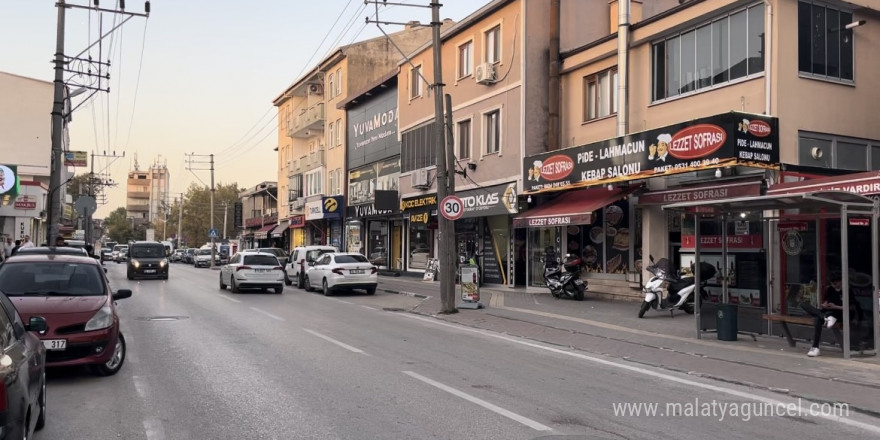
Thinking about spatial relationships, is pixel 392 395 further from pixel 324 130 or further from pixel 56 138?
pixel 324 130

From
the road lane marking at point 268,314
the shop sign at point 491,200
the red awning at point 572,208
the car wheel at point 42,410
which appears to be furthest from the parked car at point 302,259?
the car wheel at point 42,410

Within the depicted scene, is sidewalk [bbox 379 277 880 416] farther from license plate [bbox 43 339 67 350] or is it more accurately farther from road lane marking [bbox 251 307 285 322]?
license plate [bbox 43 339 67 350]

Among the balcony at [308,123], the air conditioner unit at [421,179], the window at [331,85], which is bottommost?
the air conditioner unit at [421,179]

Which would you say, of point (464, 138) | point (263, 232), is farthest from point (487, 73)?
point (263, 232)

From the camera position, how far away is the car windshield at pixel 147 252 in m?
33.9

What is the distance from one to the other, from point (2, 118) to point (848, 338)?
1973 inches

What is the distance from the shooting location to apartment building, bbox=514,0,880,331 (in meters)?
14.8

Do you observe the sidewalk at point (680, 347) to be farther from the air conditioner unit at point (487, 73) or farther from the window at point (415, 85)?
the window at point (415, 85)

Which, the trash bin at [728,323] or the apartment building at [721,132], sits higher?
the apartment building at [721,132]

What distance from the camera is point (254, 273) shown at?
81.6ft

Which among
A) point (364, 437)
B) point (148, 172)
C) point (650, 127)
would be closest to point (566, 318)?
point (650, 127)

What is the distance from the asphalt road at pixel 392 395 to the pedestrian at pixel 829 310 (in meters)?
3.05

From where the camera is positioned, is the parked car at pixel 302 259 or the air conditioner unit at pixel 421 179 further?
the air conditioner unit at pixel 421 179

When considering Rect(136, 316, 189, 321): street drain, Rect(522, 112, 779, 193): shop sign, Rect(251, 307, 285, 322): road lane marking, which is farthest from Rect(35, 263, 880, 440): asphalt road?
Rect(522, 112, 779, 193): shop sign
